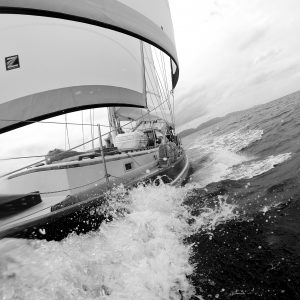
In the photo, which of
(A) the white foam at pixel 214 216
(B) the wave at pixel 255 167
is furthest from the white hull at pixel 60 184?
(B) the wave at pixel 255 167

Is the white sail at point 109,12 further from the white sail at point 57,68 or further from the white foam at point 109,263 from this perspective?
the white sail at point 57,68

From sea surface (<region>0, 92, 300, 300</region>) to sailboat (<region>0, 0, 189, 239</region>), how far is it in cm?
49

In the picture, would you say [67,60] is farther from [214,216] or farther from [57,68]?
[214,216]

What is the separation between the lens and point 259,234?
147 inches

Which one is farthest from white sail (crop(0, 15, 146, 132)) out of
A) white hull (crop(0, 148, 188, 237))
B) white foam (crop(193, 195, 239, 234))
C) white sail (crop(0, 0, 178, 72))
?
white foam (crop(193, 195, 239, 234))

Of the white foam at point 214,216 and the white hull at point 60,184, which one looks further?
the white foam at point 214,216

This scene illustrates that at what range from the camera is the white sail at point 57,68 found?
755 centimetres

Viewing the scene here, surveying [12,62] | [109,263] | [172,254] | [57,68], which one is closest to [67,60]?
[57,68]

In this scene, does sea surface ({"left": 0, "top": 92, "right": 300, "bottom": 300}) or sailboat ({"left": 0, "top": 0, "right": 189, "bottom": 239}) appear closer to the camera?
sea surface ({"left": 0, "top": 92, "right": 300, "bottom": 300})

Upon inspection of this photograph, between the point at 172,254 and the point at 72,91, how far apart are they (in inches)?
265

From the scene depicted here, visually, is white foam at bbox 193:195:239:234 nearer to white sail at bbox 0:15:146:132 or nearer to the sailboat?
the sailboat

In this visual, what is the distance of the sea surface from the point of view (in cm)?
290

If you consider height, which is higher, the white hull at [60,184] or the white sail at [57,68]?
the white sail at [57,68]

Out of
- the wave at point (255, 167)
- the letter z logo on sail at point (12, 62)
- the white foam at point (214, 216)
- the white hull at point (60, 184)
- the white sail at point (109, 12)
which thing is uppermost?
the letter z logo on sail at point (12, 62)
